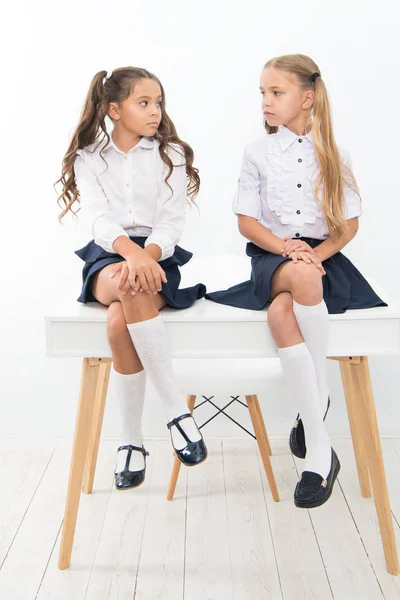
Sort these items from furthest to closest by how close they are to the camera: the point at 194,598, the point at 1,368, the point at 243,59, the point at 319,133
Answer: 1. the point at 1,368
2. the point at 243,59
3. the point at 319,133
4. the point at 194,598

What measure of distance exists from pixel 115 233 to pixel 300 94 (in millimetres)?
611

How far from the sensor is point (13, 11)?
2650mm

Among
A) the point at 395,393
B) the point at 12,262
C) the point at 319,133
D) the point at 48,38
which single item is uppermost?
the point at 48,38

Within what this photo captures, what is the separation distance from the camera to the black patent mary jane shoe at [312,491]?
6.00 ft

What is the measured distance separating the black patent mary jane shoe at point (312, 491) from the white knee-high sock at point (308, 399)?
0.05 ft

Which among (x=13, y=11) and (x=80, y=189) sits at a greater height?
(x=13, y=11)

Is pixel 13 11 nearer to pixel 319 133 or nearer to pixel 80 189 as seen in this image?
pixel 80 189

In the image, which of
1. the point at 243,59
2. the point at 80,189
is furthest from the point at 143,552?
the point at 243,59

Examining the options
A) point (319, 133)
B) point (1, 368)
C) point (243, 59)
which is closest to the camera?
point (319, 133)

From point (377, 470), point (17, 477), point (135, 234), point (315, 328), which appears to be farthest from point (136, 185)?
point (17, 477)

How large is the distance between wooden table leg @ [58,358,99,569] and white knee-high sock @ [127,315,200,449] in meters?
0.18

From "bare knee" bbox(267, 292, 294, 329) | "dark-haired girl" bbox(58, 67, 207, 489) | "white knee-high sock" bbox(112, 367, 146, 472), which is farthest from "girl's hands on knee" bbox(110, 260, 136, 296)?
"bare knee" bbox(267, 292, 294, 329)

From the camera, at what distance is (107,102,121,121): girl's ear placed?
2.05 m

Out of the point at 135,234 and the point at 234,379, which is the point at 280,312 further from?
the point at 135,234
